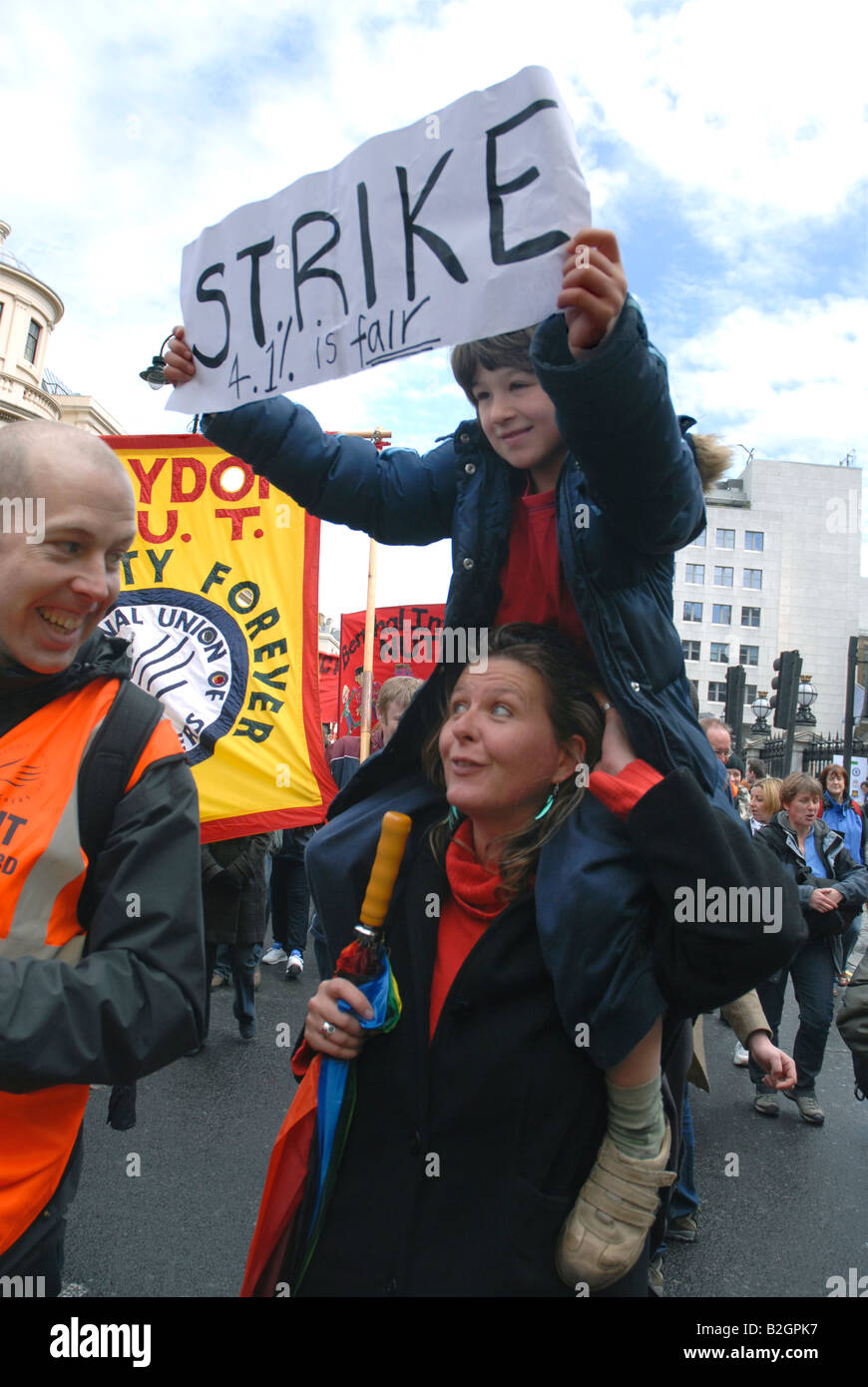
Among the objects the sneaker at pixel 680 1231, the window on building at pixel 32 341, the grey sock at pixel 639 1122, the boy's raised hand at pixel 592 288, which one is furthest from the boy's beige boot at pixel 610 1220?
the window on building at pixel 32 341

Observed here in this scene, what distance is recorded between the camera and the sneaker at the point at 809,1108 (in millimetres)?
5207

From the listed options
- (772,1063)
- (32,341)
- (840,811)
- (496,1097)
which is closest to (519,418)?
(496,1097)

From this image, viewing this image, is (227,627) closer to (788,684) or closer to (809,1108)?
(809,1108)

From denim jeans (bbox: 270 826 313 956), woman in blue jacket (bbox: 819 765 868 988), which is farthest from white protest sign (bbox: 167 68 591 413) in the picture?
woman in blue jacket (bbox: 819 765 868 988)

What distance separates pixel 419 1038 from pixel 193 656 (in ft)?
11.1

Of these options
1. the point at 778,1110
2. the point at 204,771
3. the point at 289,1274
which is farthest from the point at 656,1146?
the point at 778,1110

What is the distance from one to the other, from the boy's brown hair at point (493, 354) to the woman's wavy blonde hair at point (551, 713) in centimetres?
49

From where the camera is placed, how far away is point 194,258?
2.01 metres

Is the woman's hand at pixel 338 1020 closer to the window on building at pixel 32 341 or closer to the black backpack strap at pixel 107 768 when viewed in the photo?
the black backpack strap at pixel 107 768

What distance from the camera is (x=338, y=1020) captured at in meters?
1.69

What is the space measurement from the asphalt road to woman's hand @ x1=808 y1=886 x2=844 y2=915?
A: 1.17 metres

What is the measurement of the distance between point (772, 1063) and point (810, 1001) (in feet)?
13.3

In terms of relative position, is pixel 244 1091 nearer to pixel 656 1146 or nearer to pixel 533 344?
pixel 656 1146

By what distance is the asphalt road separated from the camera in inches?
131
